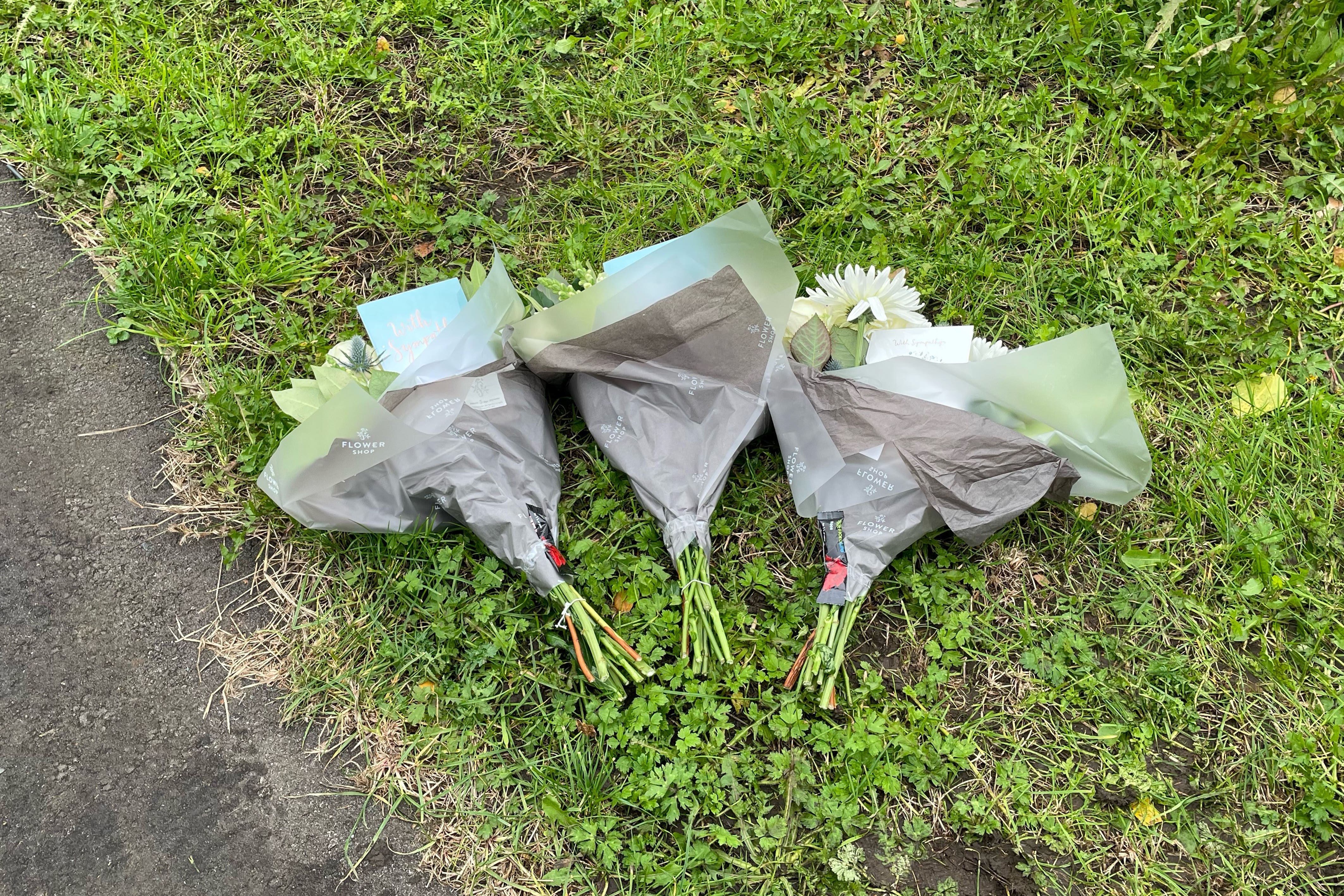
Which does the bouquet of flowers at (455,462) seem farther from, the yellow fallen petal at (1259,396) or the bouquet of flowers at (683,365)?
the yellow fallen petal at (1259,396)

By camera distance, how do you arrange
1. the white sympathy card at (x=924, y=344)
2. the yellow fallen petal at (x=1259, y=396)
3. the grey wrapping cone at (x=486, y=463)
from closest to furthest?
the grey wrapping cone at (x=486, y=463) → the white sympathy card at (x=924, y=344) → the yellow fallen petal at (x=1259, y=396)

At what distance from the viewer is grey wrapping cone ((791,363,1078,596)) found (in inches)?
72.2


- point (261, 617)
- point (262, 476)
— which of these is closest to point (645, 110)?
Result: point (262, 476)

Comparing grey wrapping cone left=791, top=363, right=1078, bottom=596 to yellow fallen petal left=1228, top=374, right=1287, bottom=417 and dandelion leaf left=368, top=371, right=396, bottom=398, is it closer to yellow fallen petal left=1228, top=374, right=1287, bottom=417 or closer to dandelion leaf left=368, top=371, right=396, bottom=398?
yellow fallen petal left=1228, top=374, right=1287, bottom=417

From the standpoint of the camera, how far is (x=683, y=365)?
6.36 feet

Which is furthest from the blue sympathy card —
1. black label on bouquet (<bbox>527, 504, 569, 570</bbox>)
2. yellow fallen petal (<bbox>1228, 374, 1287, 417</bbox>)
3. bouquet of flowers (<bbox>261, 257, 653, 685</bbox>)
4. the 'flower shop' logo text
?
yellow fallen petal (<bbox>1228, 374, 1287, 417</bbox>)

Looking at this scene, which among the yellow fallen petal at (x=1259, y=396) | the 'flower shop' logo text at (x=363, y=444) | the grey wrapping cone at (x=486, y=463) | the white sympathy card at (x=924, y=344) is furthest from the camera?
the yellow fallen petal at (x=1259, y=396)

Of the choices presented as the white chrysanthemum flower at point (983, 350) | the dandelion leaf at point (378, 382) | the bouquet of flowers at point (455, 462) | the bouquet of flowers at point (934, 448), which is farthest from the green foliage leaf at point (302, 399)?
the white chrysanthemum flower at point (983, 350)

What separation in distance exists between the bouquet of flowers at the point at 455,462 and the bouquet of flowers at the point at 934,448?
483mm

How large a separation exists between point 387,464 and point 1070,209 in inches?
77.1

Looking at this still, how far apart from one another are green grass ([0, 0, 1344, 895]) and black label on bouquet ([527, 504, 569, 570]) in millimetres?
70

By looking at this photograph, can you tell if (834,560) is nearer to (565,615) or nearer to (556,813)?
(565,615)

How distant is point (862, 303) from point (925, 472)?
0.42 meters

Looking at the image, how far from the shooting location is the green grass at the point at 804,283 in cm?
182
